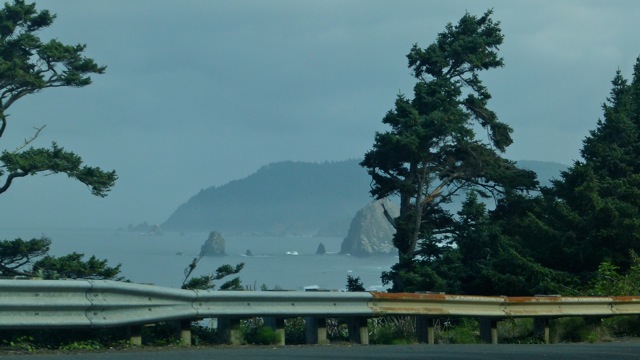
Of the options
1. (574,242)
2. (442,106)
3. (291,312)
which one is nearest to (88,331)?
(291,312)

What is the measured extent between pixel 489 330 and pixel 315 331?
3.34 metres

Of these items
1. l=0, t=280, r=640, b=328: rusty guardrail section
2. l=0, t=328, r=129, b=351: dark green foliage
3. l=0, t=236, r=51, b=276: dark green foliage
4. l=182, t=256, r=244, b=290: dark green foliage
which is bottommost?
l=0, t=328, r=129, b=351: dark green foliage

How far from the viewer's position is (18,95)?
3503 centimetres

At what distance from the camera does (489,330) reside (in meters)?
14.8

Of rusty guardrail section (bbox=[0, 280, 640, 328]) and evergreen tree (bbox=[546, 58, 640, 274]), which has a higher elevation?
evergreen tree (bbox=[546, 58, 640, 274])

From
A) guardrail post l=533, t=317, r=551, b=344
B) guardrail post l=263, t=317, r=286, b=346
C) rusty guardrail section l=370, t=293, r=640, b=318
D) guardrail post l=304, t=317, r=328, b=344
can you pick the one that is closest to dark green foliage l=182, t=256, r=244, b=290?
guardrail post l=533, t=317, r=551, b=344

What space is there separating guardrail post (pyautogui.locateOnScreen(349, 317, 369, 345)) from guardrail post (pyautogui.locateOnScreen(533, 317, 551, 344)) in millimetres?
3507

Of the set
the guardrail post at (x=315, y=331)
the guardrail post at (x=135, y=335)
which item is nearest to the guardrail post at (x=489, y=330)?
the guardrail post at (x=315, y=331)

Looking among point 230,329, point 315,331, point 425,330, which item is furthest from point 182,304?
point 425,330

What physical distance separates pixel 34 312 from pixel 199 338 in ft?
8.39

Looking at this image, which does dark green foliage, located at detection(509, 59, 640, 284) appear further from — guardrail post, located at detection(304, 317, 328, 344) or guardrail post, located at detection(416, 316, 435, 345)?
guardrail post, located at detection(304, 317, 328, 344)

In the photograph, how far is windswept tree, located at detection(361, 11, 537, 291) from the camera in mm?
45188

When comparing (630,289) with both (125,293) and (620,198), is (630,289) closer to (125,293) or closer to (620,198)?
(620,198)

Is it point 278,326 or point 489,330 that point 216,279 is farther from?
point 278,326
